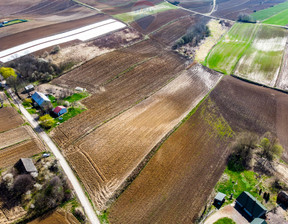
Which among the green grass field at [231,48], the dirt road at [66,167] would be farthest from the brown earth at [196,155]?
the green grass field at [231,48]

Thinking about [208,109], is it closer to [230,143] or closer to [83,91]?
[230,143]

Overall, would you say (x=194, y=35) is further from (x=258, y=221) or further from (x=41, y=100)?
(x=258, y=221)

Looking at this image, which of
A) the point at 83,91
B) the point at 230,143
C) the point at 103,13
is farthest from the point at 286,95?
the point at 103,13

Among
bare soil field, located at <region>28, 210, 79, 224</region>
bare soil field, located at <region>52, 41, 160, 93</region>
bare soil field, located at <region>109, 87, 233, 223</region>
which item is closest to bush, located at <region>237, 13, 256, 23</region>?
bare soil field, located at <region>52, 41, 160, 93</region>

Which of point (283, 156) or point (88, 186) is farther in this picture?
point (283, 156)

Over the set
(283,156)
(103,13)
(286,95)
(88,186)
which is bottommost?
(88,186)
